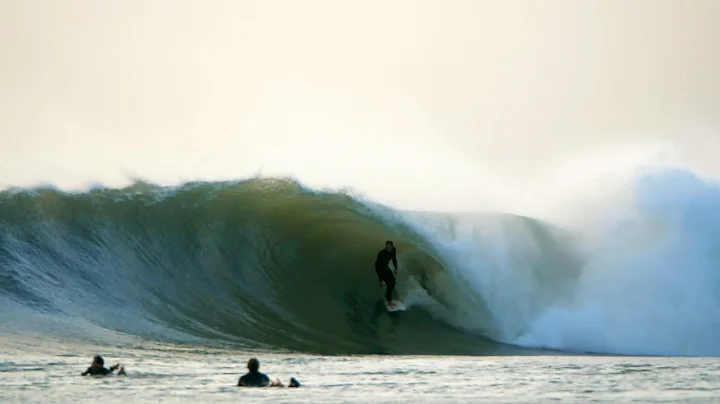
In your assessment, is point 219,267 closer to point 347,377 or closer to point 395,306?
point 395,306

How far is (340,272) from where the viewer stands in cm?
1886

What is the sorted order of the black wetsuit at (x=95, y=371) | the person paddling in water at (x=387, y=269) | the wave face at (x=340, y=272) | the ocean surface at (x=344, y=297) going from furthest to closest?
the person paddling in water at (x=387, y=269) → the wave face at (x=340, y=272) → the ocean surface at (x=344, y=297) → the black wetsuit at (x=95, y=371)

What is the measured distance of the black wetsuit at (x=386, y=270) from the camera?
1733 centimetres

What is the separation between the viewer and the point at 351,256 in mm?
19344

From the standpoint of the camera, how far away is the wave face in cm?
1620

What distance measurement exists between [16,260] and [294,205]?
6076 mm

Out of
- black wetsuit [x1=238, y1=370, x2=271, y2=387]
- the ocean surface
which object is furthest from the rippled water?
black wetsuit [x1=238, y1=370, x2=271, y2=387]

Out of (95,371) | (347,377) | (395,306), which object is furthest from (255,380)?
(395,306)

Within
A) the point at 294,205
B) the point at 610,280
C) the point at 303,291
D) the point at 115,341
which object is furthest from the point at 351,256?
the point at 115,341

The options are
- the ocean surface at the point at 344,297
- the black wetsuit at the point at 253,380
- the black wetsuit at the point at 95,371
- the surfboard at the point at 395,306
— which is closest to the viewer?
the black wetsuit at the point at 253,380

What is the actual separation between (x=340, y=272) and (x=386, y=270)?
1.58 metres

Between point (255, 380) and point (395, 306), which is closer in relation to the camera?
point (255, 380)

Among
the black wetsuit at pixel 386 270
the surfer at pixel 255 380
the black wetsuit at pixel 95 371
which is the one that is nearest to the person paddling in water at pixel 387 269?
the black wetsuit at pixel 386 270

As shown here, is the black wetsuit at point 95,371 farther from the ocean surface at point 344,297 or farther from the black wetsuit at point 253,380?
the black wetsuit at point 253,380
